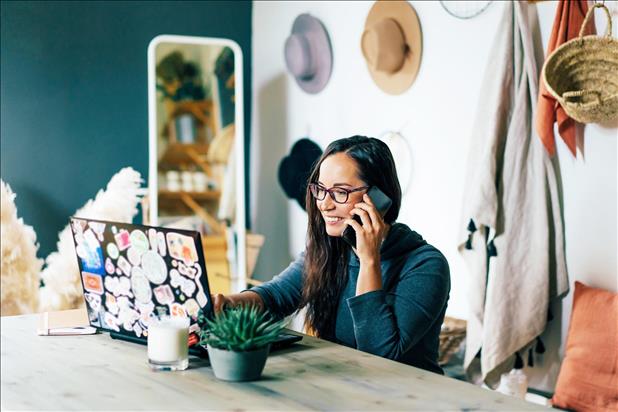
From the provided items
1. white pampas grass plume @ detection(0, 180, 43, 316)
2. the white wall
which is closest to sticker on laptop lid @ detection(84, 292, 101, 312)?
the white wall

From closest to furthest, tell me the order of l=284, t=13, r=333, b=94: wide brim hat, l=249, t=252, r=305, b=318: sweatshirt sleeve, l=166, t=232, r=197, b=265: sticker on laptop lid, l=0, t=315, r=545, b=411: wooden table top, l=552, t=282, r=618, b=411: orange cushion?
l=0, t=315, r=545, b=411: wooden table top → l=166, t=232, r=197, b=265: sticker on laptop lid → l=249, t=252, r=305, b=318: sweatshirt sleeve → l=552, t=282, r=618, b=411: orange cushion → l=284, t=13, r=333, b=94: wide brim hat

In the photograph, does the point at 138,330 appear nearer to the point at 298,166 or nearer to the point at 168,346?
the point at 168,346

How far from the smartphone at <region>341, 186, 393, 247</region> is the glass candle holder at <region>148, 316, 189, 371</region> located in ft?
1.66

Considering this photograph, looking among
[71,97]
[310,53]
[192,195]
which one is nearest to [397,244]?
[310,53]

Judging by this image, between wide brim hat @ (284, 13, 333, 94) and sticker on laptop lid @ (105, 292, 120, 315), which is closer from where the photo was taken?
sticker on laptop lid @ (105, 292, 120, 315)

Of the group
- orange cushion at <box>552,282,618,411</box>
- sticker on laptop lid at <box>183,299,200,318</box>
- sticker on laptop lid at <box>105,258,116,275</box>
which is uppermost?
sticker on laptop lid at <box>105,258,116,275</box>

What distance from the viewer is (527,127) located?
2.94 m

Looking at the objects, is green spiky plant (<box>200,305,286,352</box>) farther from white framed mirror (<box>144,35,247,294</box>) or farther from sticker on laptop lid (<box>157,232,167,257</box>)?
white framed mirror (<box>144,35,247,294</box>)

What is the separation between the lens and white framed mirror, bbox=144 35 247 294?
436 cm

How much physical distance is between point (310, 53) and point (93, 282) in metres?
2.66

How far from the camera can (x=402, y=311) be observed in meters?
1.82

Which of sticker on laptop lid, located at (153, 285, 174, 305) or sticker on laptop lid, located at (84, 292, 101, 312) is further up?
sticker on laptop lid, located at (153, 285, 174, 305)

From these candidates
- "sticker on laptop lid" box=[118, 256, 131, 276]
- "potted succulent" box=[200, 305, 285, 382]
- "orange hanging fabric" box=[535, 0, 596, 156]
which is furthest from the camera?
"orange hanging fabric" box=[535, 0, 596, 156]

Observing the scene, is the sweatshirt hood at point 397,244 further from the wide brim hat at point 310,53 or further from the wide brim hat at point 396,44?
the wide brim hat at point 310,53
